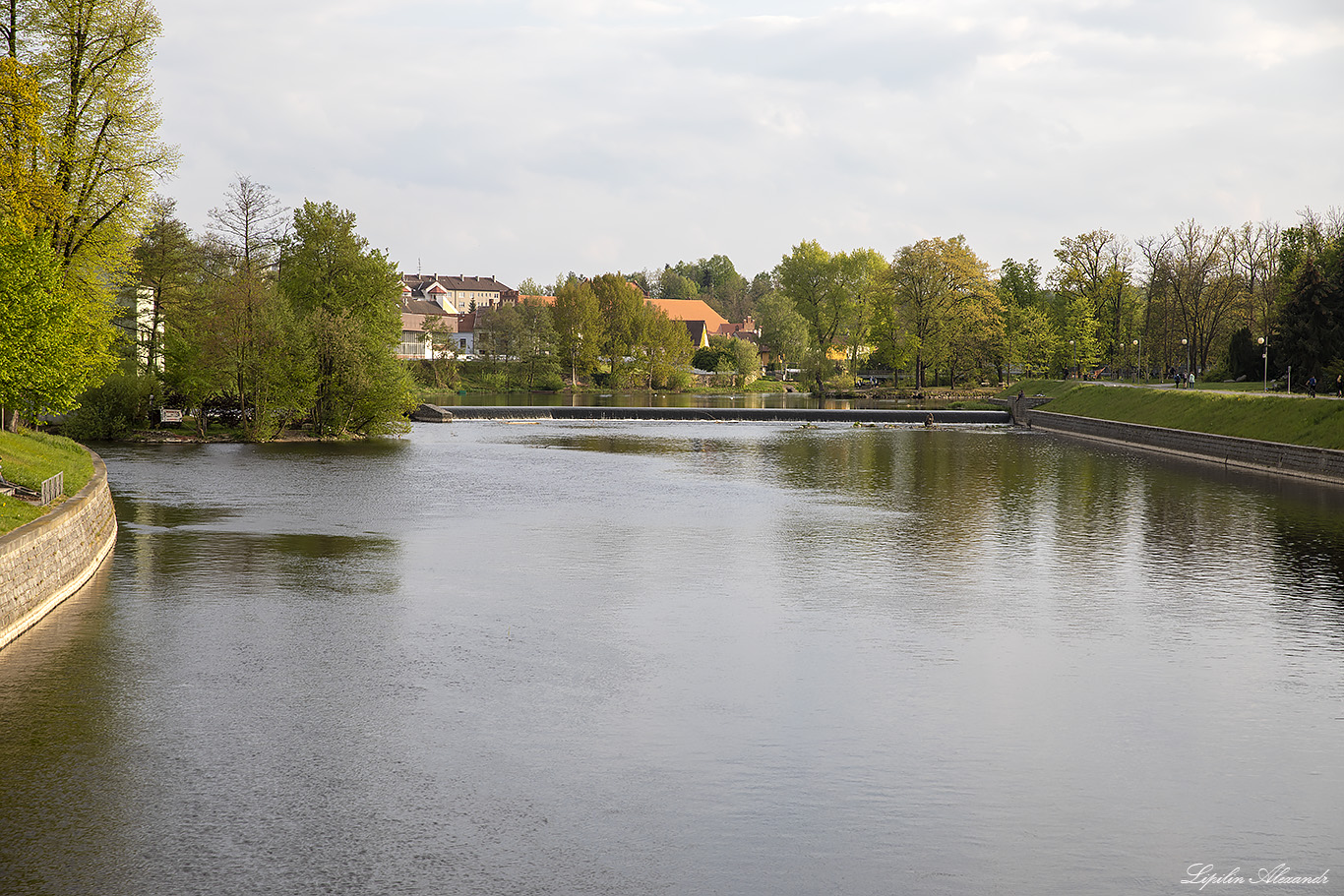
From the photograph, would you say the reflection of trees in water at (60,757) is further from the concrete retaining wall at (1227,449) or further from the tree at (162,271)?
the tree at (162,271)

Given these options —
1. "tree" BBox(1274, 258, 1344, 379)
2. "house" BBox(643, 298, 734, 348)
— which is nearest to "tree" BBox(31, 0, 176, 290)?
"tree" BBox(1274, 258, 1344, 379)

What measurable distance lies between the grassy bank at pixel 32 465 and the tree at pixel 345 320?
23.0m

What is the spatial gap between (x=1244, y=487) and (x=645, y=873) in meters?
34.0

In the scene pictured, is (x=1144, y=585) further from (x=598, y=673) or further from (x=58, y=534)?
(x=58, y=534)

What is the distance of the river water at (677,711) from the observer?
9.03 m

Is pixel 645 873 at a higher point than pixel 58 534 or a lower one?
lower

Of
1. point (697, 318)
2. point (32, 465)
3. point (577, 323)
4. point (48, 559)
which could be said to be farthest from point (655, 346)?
point (48, 559)

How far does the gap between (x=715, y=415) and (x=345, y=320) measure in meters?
29.0

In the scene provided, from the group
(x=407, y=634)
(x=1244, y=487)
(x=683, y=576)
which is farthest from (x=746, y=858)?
(x=1244, y=487)

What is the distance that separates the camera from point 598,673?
1419 centimetres

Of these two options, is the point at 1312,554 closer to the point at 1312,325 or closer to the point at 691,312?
the point at 1312,325

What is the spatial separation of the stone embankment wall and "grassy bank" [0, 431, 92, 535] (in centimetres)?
41

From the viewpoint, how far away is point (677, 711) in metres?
A: 12.7

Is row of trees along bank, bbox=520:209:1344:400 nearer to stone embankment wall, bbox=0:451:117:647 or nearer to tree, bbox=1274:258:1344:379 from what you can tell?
tree, bbox=1274:258:1344:379
